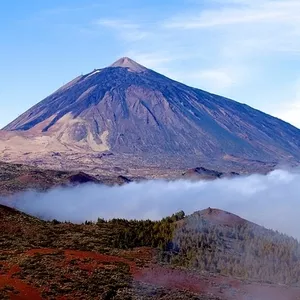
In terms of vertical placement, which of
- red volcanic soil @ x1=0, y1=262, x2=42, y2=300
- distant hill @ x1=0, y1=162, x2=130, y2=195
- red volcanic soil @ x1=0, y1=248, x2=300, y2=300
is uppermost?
distant hill @ x1=0, y1=162, x2=130, y2=195

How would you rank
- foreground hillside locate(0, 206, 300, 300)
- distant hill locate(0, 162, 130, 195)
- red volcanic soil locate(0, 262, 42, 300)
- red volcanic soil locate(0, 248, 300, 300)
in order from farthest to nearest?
distant hill locate(0, 162, 130, 195) → red volcanic soil locate(0, 248, 300, 300) → foreground hillside locate(0, 206, 300, 300) → red volcanic soil locate(0, 262, 42, 300)

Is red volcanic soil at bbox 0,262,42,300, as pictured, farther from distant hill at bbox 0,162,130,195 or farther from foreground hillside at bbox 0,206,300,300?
distant hill at bbox 0,162,130,195

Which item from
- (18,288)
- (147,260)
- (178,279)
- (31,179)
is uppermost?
(31,179)

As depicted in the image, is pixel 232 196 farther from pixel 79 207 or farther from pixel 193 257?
pixel 193 257

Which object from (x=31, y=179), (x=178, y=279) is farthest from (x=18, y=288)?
(x=31, y=179)

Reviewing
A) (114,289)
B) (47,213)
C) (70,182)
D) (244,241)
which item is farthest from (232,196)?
(114,289)

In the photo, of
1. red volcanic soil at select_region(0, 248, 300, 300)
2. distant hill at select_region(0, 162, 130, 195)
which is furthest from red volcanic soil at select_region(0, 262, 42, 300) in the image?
distant hill at select_region(0, 162, 130, 195)

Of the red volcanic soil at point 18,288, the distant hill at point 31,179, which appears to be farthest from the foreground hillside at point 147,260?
the distant hill at point 31,179

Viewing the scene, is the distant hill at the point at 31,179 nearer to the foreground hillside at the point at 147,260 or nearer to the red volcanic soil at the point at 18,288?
the foreground hillside at the point at 147,260

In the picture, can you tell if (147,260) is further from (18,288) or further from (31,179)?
(31,179)
